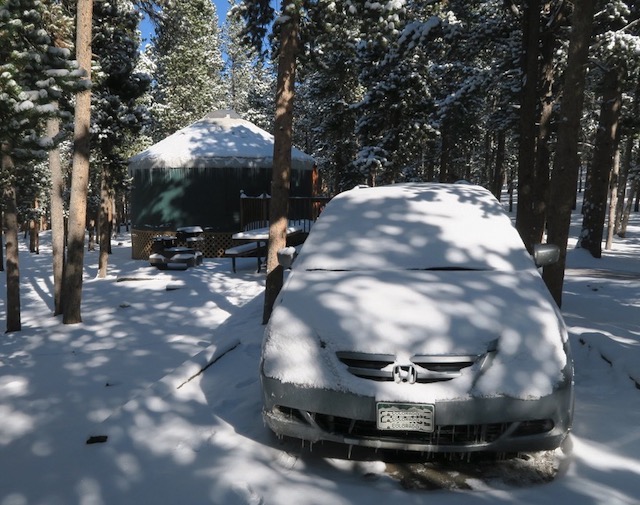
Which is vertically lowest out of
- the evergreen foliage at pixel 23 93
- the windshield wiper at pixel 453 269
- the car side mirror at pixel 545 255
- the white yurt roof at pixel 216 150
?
the windshield wiper at pixel 453 269

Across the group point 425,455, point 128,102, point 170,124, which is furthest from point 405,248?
point 170,124

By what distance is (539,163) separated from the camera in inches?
560

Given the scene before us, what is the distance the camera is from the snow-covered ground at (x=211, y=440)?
306 cm

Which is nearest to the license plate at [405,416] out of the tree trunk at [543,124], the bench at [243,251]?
the tree trunk at [543,124]

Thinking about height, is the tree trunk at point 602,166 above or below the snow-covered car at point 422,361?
above

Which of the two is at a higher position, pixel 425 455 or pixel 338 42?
pixel 338 42

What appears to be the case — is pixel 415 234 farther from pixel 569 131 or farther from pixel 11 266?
pixel 11 266

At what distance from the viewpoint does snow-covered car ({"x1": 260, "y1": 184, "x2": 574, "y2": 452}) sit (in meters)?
2.99

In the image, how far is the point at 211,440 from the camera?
12.5 feet

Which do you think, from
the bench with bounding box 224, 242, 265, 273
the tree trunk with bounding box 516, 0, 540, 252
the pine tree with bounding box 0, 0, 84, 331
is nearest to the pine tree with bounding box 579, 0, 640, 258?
the tree trunk with bounding box 516, 0, 540, 252

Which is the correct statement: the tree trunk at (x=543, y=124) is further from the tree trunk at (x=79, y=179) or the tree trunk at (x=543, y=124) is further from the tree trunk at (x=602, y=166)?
the tree trunk at (x=79, y=179)

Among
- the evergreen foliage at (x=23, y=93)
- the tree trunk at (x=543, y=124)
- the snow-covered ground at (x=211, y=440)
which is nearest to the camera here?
the snow-covered ground at (x=211, y=440)

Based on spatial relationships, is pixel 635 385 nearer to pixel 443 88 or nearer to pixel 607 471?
pixel 607 471

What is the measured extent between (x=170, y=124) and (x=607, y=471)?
41699 millimetres
